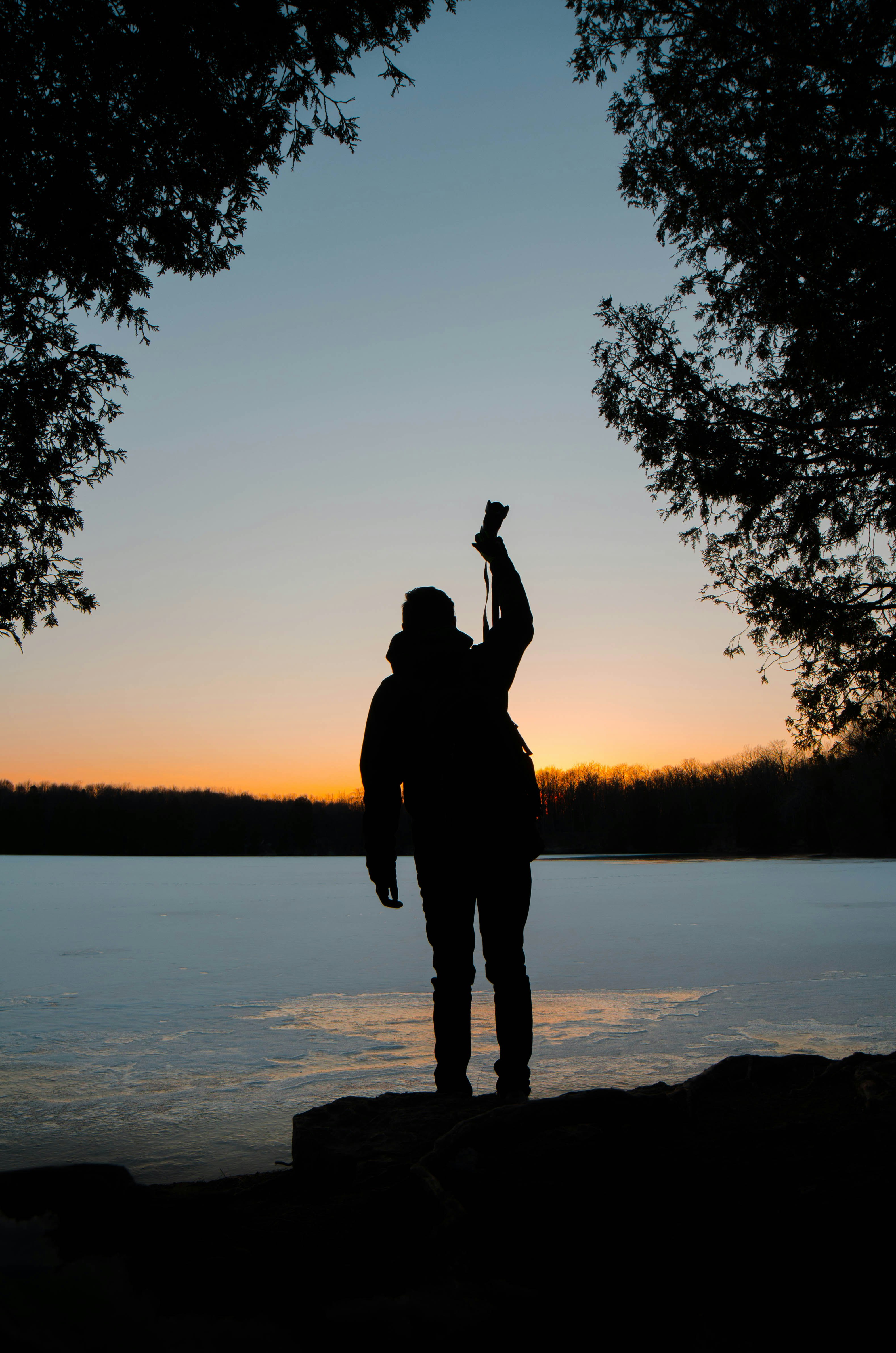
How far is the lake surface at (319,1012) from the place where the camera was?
390 centimetres

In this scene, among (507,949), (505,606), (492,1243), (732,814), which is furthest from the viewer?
(732,814)

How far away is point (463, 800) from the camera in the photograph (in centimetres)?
345

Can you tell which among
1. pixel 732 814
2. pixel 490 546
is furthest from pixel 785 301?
pixel 732 814

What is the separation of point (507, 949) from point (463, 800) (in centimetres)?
62

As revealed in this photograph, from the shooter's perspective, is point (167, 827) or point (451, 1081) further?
point (167, 827)

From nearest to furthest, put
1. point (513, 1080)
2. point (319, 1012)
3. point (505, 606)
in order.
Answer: point (513, 1080) → point (505, 606) → point (319, 1012)

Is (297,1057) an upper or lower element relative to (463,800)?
lower

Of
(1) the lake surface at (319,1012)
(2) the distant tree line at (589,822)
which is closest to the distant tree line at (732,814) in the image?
(2) the distant tree line at (589,822)

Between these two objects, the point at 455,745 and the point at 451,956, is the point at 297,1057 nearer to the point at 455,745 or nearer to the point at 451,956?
the point at 451,956

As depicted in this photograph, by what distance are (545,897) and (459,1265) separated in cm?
2094

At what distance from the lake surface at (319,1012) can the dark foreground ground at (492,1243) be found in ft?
4.18

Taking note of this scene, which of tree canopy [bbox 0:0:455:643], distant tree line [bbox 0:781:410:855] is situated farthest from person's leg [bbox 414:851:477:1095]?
distant tree line [bbox 0:781:410:855]

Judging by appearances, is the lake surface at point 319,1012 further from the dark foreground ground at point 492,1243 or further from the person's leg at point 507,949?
the dark foreground ground at point 492,1243

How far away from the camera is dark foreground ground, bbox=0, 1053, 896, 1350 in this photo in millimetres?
1657
